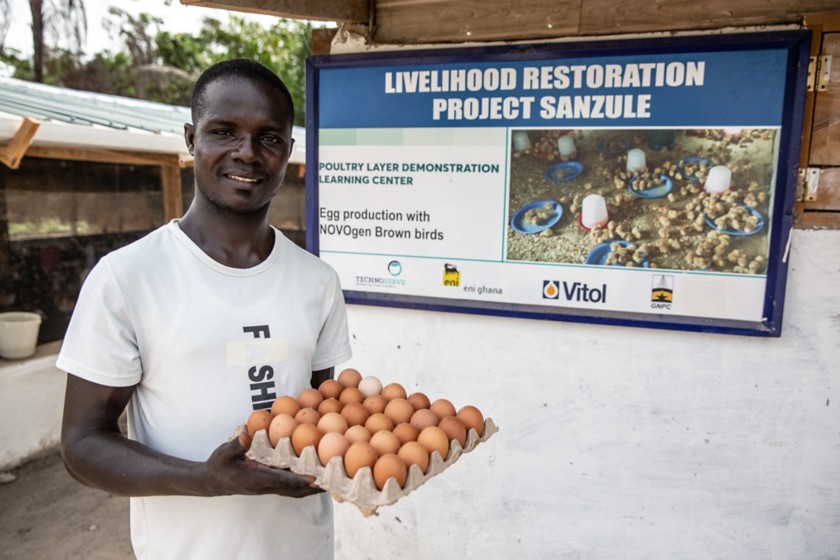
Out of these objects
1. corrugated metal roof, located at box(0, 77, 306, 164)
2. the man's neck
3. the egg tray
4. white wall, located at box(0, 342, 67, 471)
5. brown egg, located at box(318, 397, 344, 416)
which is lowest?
white wall, located at box(0, 342, 67, 471)

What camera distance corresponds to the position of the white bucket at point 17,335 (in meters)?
5.41

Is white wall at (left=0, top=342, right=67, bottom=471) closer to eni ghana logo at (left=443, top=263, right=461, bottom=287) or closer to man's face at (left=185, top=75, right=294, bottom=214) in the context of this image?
eni ghana logo at (left=443, top=263, right=461, bottom=287)

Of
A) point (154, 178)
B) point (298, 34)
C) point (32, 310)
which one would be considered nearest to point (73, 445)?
point (32, 310)

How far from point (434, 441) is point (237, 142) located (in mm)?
958

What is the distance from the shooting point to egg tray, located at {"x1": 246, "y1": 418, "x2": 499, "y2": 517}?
4.58 ft

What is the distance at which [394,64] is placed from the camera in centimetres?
294

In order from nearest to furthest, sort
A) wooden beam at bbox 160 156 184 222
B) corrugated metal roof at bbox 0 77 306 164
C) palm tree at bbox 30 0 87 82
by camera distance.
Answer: corrugated metal roof at bbox 0 77 306 164 < wooden beam at bbox 160 156 184 222 < palm tree at bbox 30 0 87 82

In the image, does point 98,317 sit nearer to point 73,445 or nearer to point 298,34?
point 73,445

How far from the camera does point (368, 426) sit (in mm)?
1756

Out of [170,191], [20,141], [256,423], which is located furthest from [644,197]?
[170,191]

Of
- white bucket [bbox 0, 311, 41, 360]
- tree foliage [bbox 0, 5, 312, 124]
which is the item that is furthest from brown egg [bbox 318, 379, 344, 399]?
tree foliage [bbox 0, 5, 312, 124]

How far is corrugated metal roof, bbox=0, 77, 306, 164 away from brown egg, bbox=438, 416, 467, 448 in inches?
163

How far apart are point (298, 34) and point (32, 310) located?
36.9 ft

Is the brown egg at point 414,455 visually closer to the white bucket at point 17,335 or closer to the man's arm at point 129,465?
the man's arm at point 129,465
